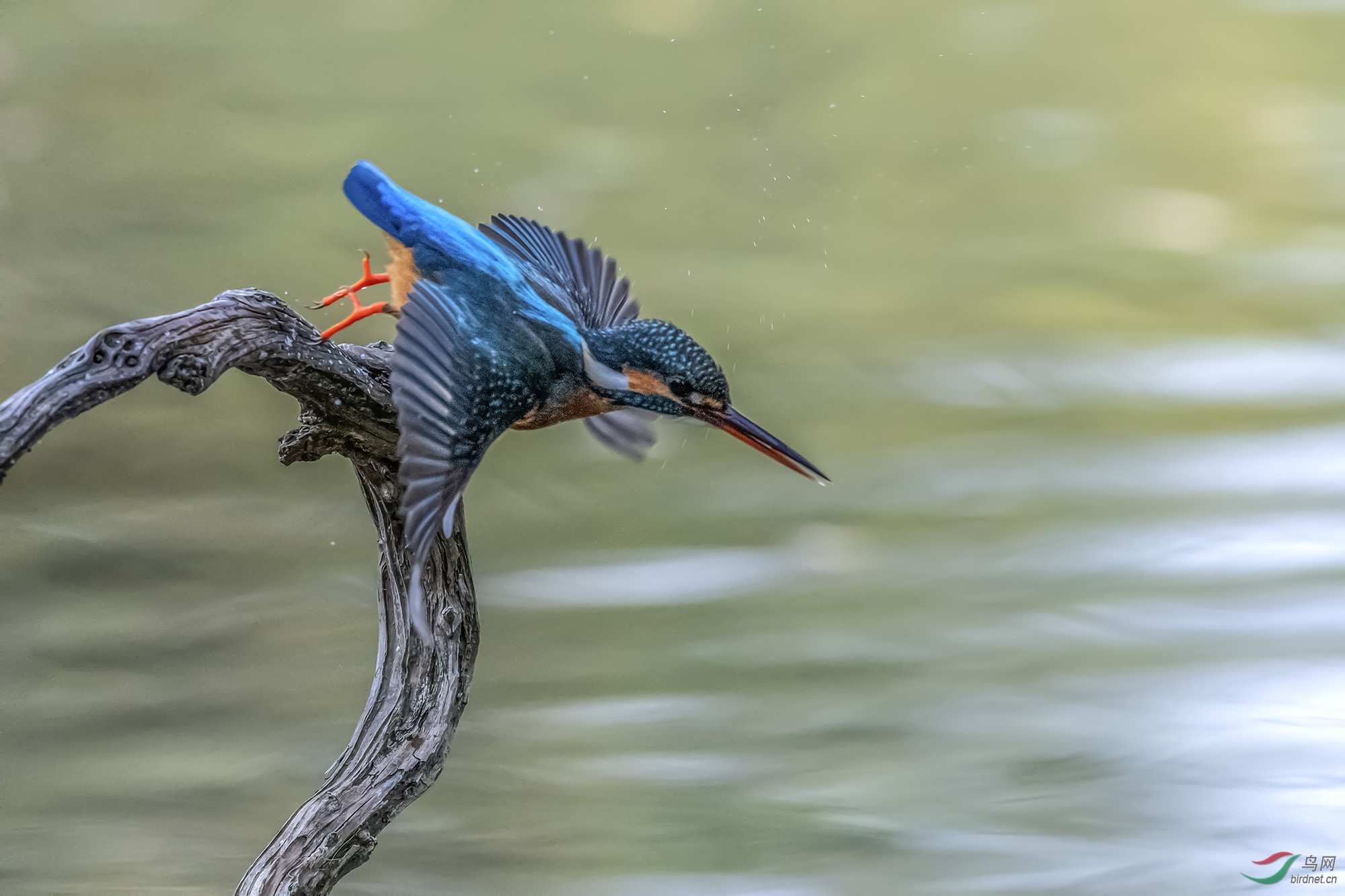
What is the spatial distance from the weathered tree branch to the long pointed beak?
0.42 meters

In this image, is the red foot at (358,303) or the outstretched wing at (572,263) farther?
the outstretched wing at (572,263)

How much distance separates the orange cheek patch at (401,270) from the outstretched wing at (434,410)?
3.9 inches

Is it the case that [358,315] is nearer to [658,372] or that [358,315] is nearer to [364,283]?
[364,283]

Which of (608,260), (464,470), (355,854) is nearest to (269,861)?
(355,854)

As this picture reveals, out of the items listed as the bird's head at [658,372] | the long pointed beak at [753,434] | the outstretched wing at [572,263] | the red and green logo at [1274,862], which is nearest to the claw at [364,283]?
the outstretched wing at [572,263]

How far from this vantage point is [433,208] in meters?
1.35

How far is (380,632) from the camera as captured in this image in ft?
5.35

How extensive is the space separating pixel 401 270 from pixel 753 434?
1.48 ft

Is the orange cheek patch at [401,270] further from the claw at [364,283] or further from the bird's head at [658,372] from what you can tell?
the bird's head at [658,372]

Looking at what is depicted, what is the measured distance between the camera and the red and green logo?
87.7 inches

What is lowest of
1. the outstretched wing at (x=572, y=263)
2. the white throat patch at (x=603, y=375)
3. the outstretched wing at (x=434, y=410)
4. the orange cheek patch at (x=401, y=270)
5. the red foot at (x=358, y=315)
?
the outstretched wing at (x=434, y=410)

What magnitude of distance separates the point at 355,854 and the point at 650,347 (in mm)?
805

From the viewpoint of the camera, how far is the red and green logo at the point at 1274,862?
2.23m

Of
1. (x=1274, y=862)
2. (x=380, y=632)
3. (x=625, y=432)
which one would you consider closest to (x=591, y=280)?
(x=625, y=432)
